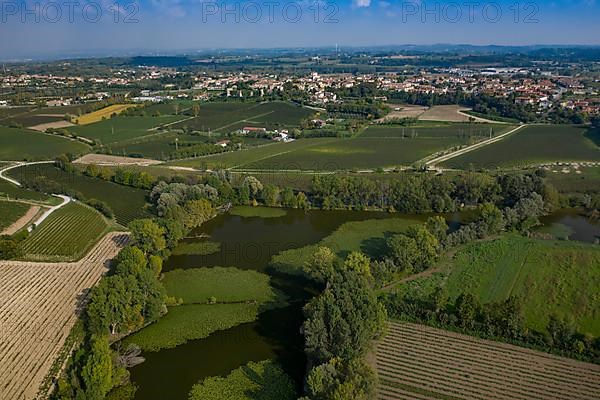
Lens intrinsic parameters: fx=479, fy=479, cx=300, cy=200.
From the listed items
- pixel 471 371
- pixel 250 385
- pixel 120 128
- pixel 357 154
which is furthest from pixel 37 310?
pixel 120 128

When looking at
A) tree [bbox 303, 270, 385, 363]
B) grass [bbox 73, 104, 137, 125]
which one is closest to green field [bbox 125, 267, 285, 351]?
tree [bbox 303, 270, 385, 363]

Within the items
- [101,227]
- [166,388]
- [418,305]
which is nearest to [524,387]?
[418,305]

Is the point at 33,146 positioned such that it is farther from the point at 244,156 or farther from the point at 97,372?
the point at 97,372

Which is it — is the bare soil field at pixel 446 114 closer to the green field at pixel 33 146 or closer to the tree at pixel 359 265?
the green field at pixel 33 146

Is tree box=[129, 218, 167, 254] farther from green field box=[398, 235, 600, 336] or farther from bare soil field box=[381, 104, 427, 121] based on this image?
bare soil field box=[381, 104, 427, 121]

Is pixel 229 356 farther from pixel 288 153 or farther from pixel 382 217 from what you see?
pixel 288 153
